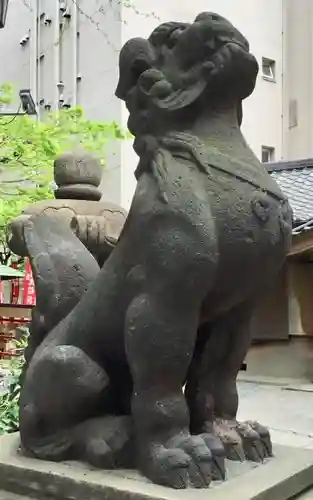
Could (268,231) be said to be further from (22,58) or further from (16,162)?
(22,58)

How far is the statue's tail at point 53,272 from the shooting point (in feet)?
6.19

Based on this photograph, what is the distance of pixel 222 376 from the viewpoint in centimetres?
173

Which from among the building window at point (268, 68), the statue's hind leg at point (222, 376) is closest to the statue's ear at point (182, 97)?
the statue's hind leg at point (222, 376)

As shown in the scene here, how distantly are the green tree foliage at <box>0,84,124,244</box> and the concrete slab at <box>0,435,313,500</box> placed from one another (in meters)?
3.53

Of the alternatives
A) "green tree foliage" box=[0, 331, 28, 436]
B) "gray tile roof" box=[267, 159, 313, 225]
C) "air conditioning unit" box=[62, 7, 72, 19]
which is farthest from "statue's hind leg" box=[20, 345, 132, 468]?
"air conditioning unit" box=[62, 7, 72, 19]

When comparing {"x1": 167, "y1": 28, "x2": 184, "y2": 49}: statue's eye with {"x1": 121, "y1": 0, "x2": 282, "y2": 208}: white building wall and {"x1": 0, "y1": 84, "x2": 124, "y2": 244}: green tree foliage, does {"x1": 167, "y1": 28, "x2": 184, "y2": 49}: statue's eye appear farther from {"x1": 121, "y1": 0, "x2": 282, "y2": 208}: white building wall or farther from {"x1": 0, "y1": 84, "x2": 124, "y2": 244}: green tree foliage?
{"x1": 121, "y1": 0, "x2": 282, "y2": 208}: white building wall

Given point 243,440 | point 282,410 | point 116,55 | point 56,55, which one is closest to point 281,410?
point 282,410

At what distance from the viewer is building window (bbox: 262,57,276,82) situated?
1299cm

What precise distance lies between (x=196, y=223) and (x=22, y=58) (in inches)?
416

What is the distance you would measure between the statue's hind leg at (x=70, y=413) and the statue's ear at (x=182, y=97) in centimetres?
68

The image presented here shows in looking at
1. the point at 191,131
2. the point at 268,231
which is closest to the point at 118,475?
the point at 268,231

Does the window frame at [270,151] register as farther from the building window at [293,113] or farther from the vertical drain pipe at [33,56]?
the vertical drain pipe at [33,56]

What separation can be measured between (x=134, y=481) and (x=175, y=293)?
0.46 meters

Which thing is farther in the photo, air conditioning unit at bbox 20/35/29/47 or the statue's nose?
air conditioning unit at bbox 20/35/29/47
